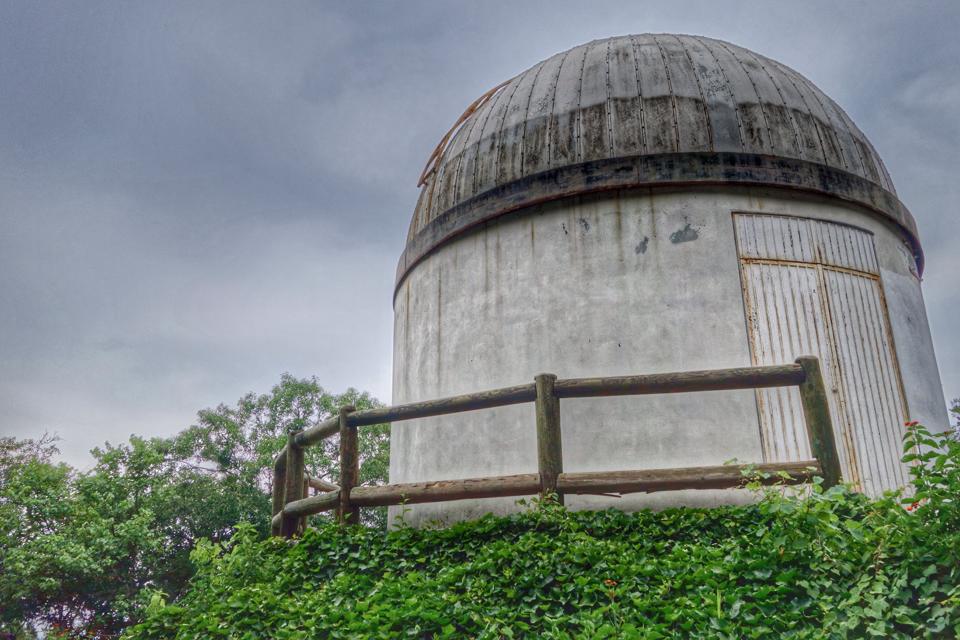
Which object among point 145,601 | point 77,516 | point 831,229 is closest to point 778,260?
point 831,229

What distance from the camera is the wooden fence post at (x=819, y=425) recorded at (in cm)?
515

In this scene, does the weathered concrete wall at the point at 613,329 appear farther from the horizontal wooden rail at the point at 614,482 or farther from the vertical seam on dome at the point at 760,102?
the horizontal wooden rail at the point at 614,482

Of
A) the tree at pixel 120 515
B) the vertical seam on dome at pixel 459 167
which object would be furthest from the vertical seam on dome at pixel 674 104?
the tree at pixel 120 515

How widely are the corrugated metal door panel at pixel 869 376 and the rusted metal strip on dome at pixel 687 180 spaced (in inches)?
39.3

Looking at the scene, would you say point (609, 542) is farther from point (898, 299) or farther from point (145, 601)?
point (145, 601)

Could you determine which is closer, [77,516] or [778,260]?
[778,260]

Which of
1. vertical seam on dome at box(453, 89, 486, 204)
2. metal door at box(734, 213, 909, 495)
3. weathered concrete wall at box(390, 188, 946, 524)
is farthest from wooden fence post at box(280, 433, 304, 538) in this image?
metal door at box(734, 213, 909, 495)

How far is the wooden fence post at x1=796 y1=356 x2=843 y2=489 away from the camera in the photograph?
5152 millimetres

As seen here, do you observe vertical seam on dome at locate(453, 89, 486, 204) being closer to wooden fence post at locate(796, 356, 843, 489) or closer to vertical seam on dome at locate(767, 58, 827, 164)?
vertical seam on dome at locate(767, 58, 827, 164)

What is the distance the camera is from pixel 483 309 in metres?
8.37

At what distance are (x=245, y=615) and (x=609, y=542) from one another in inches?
97.0

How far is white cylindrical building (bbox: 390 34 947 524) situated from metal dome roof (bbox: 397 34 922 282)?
26 millimetres

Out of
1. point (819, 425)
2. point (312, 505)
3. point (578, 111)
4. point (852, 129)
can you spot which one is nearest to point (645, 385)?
point (819, 425)

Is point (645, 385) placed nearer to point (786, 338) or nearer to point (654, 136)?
point (786, 338)
